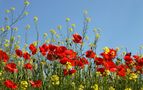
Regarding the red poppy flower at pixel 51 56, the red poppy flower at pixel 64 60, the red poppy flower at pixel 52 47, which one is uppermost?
the red poppy flower at pixel 52 47

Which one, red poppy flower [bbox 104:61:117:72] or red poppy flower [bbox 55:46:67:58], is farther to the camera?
red poppy flower [bbox 104:61:117:72]

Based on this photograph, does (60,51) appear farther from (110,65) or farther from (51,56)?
(110,65)

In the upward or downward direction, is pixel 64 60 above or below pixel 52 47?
below

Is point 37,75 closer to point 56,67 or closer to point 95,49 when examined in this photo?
point 56,67

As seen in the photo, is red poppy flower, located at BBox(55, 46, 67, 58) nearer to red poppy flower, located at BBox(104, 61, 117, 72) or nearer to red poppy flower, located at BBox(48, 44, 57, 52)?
red poppy flower, located at BBox(48, 44, 57, 52)

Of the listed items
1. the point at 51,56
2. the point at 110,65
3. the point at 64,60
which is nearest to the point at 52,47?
the point at 51,56

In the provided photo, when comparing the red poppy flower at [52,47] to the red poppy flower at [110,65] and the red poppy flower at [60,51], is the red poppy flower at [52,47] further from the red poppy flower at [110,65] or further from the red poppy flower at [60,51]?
the red poppy flower at [110,65]

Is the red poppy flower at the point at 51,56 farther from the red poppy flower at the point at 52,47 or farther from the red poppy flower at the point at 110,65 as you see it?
the red poppy flower at the point at 110,65

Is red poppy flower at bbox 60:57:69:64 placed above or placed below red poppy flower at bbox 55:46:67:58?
below

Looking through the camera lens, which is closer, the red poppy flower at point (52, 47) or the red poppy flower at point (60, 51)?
the red poppy flower at point (60, 51)

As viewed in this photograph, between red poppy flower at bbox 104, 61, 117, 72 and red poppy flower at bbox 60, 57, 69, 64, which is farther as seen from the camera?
red poppy flower at bbox 104, 61, 117, 72

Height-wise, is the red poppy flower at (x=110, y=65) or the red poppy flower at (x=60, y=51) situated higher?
the red poppy flower at (x=60, y=51)

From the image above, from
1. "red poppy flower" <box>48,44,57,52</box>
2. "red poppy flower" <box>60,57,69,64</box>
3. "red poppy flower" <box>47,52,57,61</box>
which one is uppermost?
"red poppy flower" <box>48,44,57,52</box>

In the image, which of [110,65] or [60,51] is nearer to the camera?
[60,51]
